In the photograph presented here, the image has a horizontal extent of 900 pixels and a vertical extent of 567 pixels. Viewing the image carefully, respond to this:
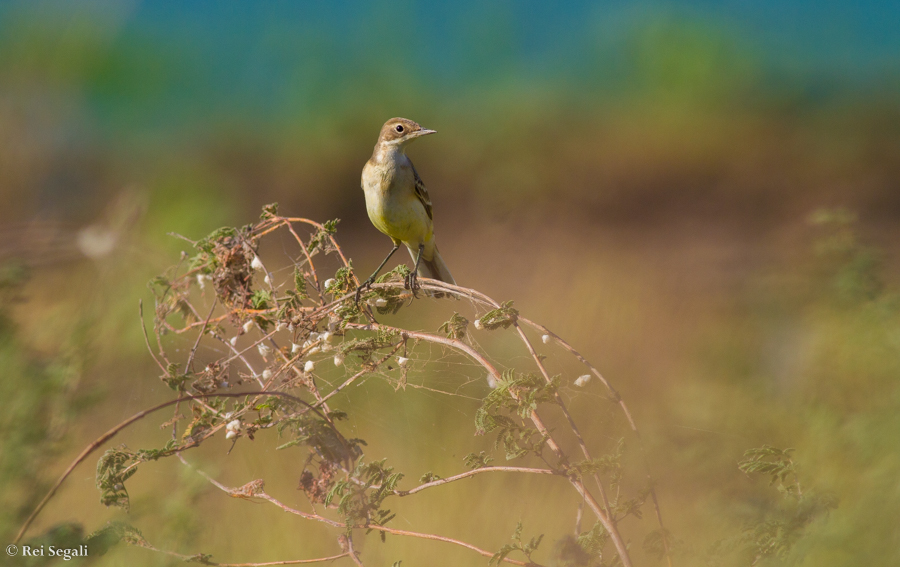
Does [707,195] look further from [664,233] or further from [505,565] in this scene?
[505,565]

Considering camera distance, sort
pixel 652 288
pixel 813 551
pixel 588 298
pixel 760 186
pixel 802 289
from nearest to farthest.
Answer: pixel 813 551, pixel 802 289, pixel 588 298, pixel 652 288, pixel 760 186

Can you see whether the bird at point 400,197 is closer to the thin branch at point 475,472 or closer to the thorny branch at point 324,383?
the thorny branch at point 324,383

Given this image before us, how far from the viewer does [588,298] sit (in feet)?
11.5

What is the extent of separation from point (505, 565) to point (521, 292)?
3.37m

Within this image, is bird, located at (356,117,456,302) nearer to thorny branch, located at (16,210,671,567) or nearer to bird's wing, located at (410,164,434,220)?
bird's wing, located at (410,164,434,220)

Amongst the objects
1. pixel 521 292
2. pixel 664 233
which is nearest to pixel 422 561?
pixel 521 292

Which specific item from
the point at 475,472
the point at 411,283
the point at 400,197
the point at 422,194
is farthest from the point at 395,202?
the point at 475,472

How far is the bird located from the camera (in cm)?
177

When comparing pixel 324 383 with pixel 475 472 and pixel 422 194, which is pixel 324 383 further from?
pixel 422 194

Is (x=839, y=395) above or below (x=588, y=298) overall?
below
